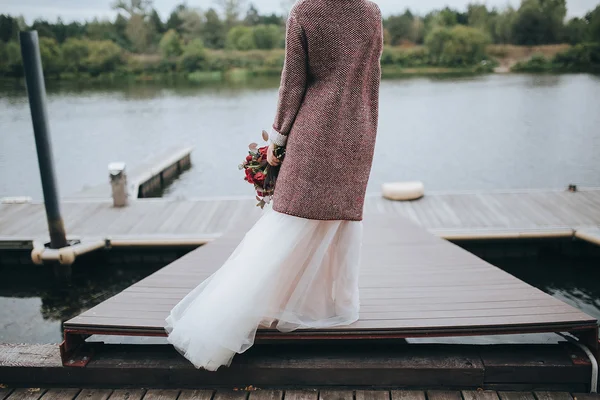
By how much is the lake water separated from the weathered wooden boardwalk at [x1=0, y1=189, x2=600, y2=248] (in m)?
4.08

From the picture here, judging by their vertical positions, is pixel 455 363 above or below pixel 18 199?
above

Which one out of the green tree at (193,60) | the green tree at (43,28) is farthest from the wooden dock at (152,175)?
the green tree at (43,28)

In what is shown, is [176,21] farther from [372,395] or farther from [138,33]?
[372,395]

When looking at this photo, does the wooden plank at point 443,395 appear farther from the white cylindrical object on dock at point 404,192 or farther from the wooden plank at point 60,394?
the white cylindrical object on dock at point 404,192

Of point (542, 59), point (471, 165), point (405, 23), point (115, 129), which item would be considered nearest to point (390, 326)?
point (471, 165)

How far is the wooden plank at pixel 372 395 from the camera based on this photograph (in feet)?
7.27

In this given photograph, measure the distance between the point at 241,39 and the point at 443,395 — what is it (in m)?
46.2

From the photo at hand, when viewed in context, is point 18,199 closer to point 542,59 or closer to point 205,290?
point 205,290

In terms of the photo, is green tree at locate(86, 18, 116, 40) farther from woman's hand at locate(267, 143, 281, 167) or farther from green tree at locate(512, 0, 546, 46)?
woman's hand at locate(267, 143, 281, 167)

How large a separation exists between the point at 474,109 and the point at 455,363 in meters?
22.9

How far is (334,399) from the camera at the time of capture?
7.28 feet

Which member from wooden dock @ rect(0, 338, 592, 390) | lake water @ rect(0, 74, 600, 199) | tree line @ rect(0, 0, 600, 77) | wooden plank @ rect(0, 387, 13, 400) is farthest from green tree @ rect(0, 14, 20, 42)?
wooden dock @ rect(0, 338, 592, 390)

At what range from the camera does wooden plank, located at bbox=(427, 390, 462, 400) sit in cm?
221

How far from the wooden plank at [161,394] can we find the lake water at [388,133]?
8.78m
